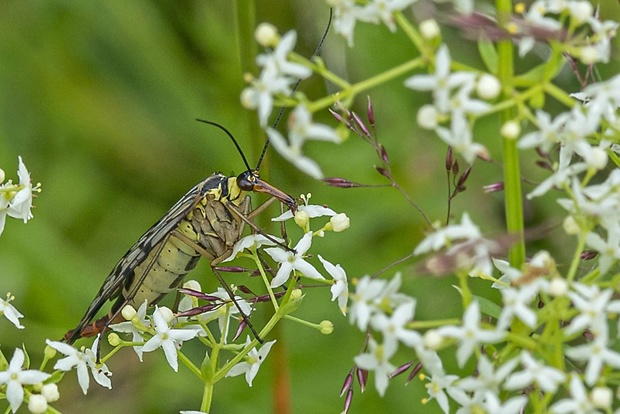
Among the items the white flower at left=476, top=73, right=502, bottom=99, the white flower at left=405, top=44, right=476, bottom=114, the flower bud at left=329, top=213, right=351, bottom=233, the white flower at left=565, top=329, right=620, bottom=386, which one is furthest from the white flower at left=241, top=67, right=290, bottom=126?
the flower bud at left=329, top=213, right=351, bottom=233

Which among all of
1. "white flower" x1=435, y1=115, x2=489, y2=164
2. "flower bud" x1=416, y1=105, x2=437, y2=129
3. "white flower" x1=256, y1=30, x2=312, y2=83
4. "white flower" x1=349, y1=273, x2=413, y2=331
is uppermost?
"white flower" x1=256, y1=30, x2=312, y2=83

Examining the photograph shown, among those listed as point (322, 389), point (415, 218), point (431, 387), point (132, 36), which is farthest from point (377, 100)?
point (431, 387)

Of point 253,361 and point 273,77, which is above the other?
point 273,77

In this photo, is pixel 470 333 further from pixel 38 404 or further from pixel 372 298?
pixel 38 404

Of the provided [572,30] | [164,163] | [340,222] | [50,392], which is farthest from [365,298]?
[164,163]

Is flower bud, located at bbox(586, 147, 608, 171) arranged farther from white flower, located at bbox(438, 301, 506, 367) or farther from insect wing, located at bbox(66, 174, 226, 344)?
insect wing, located at bbox(66, 174, 226, 344)
